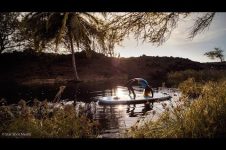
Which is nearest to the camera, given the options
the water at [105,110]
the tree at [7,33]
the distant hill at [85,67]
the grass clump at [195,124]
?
the grass clump at [195,124]

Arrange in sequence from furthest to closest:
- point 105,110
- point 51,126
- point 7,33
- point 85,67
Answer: point 85,67, point 7,33, point 105,110, point 51,126

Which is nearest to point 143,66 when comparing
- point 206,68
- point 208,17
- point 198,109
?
point 206,68

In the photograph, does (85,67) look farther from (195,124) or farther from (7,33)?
(195,124)

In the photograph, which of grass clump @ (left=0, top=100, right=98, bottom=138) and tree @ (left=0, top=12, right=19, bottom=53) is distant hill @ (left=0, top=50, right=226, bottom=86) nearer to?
tree @ (left=0, top=12, right=19, bottom=53)

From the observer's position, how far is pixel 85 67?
1072 inches

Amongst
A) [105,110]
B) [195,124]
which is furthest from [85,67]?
[195,124]

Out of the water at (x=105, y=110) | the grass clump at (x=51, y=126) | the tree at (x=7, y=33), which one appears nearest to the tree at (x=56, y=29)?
the tree at (x=7, y=33)

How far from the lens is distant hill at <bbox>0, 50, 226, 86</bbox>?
774 inches

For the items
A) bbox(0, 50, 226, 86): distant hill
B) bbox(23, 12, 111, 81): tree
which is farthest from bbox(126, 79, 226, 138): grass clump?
bbox(23, 12, 111, 81): tree

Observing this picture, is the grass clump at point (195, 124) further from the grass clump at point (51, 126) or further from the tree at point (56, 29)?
the tree at point (56, 29)

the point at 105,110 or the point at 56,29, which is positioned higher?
the point at 56,29

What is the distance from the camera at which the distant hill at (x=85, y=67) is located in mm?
19672

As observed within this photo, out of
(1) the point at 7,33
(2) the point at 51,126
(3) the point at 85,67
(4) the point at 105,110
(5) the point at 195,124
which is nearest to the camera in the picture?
(5) the point at 195,124
